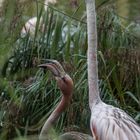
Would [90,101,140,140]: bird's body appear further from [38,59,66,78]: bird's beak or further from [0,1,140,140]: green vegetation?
[0,1,140,140]: green vegetation

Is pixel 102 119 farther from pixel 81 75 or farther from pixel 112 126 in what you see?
pixel 81 75

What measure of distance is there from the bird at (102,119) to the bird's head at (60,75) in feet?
0.52

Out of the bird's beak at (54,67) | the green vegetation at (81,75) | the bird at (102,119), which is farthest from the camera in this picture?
the green vegetation at (81,75)

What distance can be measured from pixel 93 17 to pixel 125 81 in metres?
1.11

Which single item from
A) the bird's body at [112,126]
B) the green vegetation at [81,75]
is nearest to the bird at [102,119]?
the bird's body at [112,126]

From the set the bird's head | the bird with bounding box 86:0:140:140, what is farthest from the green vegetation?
the bird's head

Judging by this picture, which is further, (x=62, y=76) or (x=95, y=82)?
(x=95, y=82)

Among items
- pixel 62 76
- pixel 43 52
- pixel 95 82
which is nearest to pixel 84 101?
pixel 43 52

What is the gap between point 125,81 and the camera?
3250 mm

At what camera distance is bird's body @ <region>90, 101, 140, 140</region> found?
6.85ft

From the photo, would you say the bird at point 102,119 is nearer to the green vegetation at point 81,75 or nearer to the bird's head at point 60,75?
the bird's head at point 60,75

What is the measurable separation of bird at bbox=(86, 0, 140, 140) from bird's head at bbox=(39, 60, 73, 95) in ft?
0.52

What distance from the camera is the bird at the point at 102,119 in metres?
2.10

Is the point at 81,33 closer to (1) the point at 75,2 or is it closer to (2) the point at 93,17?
(2) the point at 93,17
